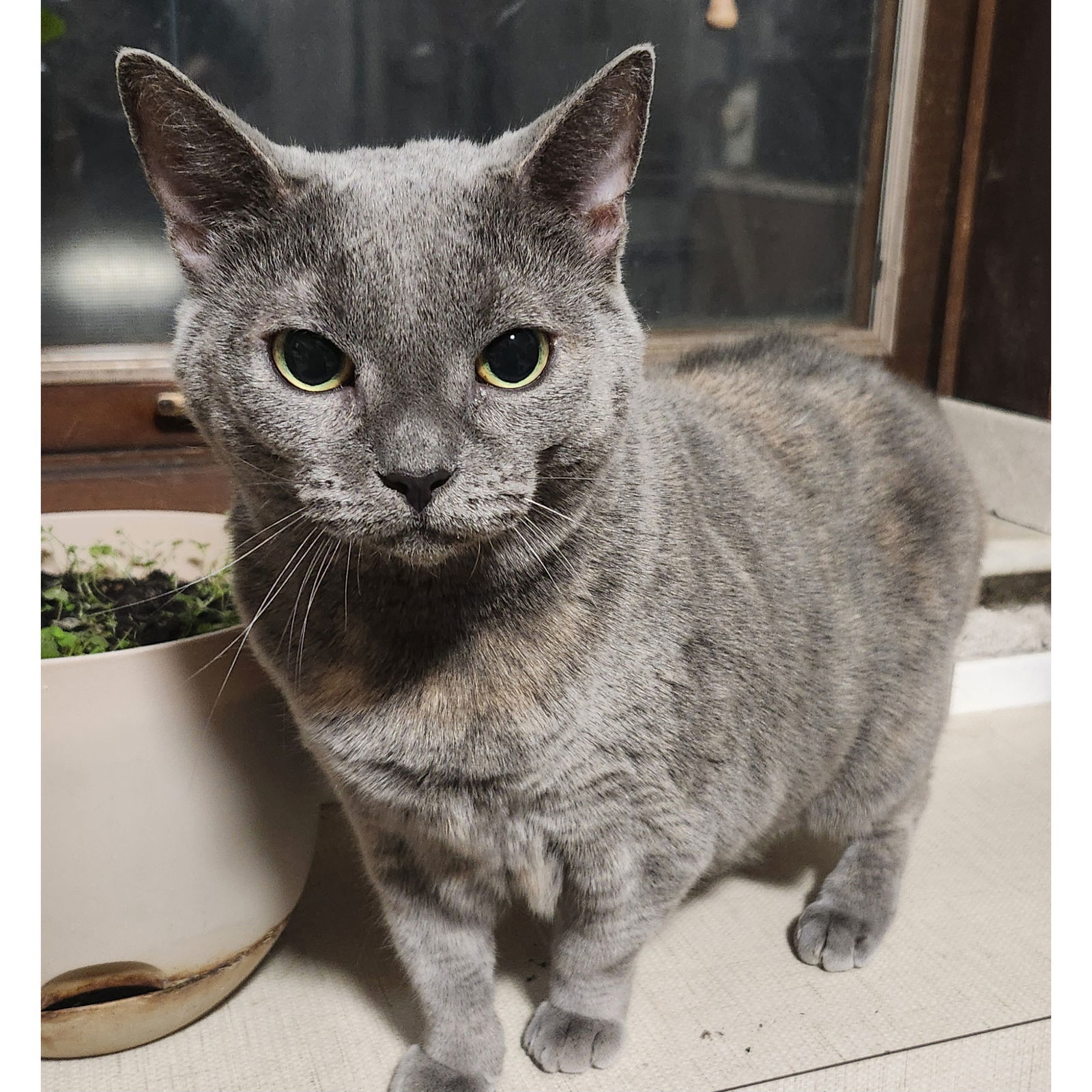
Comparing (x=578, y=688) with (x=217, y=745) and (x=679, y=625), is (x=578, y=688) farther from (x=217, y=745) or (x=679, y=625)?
(x=217, y=745)

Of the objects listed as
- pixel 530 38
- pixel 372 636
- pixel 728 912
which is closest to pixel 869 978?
pixel 728 912

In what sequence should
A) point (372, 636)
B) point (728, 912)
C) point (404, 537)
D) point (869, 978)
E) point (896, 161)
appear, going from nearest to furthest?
1. point (404, 537)
2. point (372, 636)
3. point (869, 978)
4. point (728, 912)
5. point (896, 161)

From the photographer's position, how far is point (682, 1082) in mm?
861

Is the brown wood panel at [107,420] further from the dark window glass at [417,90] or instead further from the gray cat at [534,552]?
the gray cat at [534,552]

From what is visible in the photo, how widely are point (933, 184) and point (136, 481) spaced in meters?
1.14

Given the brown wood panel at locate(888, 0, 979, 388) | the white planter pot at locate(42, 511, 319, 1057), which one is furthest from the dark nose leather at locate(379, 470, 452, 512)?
the brown wood panel at locate(888, 0, 979, 388)

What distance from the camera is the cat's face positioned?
601mm

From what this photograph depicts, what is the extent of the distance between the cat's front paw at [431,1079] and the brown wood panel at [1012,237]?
3.79 feet

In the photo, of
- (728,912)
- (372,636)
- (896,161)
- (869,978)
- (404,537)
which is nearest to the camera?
(404,537)

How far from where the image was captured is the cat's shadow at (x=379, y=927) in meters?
0.97

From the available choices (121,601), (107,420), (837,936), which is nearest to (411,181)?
(121,601)

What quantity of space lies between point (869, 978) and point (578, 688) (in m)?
0.50

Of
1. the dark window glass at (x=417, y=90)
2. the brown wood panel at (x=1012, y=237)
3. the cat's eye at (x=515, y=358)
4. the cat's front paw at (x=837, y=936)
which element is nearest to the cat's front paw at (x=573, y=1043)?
the cat's front paw at (x=837, y=936)

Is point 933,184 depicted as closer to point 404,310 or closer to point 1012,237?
point 1012,237
